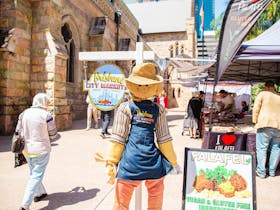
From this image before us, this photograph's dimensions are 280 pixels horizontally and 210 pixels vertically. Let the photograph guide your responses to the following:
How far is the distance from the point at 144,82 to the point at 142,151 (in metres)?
0.61

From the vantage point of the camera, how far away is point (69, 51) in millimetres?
11789

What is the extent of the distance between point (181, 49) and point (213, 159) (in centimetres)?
3222

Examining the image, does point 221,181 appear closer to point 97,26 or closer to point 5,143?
point 5,143

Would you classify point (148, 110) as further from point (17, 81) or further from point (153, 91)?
point (17, 81)

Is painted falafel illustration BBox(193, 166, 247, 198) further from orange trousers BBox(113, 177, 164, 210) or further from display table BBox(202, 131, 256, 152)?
display table BBox(202, 131, 256, 152)

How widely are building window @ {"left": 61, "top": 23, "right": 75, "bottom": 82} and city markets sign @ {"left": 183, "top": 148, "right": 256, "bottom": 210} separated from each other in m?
10.6

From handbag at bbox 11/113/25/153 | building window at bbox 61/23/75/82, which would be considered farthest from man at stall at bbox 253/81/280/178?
building window at bbox 61/23/75/82

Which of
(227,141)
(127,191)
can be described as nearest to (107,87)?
(127,191)

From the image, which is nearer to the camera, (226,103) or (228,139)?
(228,139)

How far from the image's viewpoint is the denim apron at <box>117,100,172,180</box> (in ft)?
6.77

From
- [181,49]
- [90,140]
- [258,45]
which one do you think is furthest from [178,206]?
[181,49]

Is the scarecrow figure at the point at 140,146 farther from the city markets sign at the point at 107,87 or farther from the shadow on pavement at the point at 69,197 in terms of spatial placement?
the shadow on pavement at the point at 69,197

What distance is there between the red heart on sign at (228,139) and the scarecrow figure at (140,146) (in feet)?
8.81

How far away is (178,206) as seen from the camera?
10.3ft
